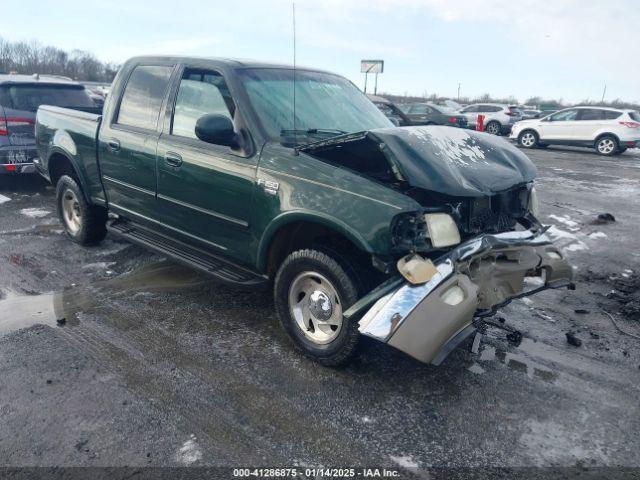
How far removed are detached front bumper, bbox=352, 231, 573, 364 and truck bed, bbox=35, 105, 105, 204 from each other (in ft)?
11.2

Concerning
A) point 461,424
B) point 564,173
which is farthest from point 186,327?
point 564,173

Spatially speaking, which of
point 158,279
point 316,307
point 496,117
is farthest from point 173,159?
point 496,117

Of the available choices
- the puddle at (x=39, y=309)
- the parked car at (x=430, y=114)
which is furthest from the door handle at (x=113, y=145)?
the parked car at (x=430, y=114)

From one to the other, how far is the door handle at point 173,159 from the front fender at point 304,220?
3.55ft

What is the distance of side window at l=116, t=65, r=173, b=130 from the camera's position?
438cm

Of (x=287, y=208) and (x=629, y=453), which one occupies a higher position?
(x=287, y=208)

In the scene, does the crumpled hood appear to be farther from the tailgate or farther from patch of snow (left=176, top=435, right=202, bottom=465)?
the tailgate

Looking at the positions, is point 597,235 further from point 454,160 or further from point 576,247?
point 454,160

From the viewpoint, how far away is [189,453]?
2578 millimetres

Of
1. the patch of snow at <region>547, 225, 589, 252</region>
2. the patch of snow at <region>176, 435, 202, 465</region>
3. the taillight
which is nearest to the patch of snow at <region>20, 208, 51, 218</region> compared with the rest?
the taillight

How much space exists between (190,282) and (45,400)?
1.98m

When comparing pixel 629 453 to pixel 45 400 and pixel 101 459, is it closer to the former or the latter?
pixel 101 459

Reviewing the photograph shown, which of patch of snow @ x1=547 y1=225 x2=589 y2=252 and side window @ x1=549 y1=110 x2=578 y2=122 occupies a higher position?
side window @ x1=549 y1=110 x2=578 y2=122

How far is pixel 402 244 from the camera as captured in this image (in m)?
2.95
